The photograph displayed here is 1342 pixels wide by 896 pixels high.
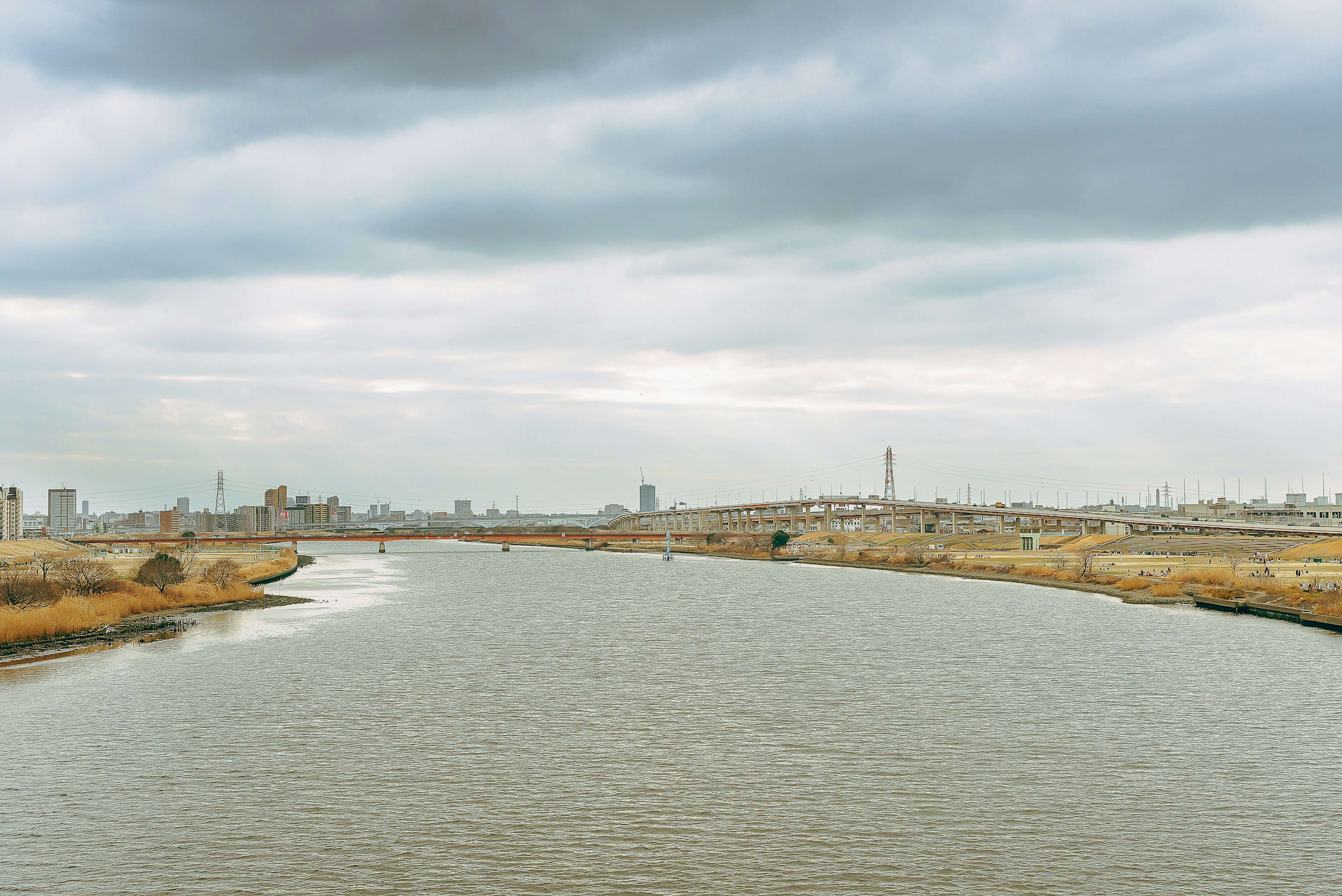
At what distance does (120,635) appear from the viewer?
59.1 m

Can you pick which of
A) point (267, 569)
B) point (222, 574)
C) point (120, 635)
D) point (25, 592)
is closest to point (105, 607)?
point (25, 592)

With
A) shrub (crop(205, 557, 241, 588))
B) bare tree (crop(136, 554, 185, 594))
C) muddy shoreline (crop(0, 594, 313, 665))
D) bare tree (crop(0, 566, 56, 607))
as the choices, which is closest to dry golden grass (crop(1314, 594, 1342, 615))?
muddy shoreline (crop(0, 594, 313, 665))

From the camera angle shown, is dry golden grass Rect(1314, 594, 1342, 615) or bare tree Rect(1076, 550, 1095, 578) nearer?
dry golden grass Rect(1314, 594, 1342, 615)

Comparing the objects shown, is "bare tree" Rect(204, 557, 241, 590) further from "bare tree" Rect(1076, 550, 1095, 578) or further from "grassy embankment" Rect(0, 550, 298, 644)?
"bare tree" Rect(1076, 550, 1095, 578)

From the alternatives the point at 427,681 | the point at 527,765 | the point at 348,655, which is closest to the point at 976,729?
the point at 527,765

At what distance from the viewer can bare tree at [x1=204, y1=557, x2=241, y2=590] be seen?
3580 inches

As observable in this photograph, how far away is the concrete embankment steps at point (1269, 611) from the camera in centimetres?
6462

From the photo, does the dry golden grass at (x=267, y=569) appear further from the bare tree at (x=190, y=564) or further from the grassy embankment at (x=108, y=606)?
the grassy embankment at (x=108, y=606)

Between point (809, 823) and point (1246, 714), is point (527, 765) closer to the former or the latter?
point (809, 823)

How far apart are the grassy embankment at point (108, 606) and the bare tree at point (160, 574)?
0.69 m

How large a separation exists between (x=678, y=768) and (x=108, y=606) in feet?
184

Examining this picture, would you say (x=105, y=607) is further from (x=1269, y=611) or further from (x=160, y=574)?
(x=1269, y=611)

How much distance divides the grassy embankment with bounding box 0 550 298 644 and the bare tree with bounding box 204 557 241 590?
67 cm

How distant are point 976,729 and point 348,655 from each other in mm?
33857
